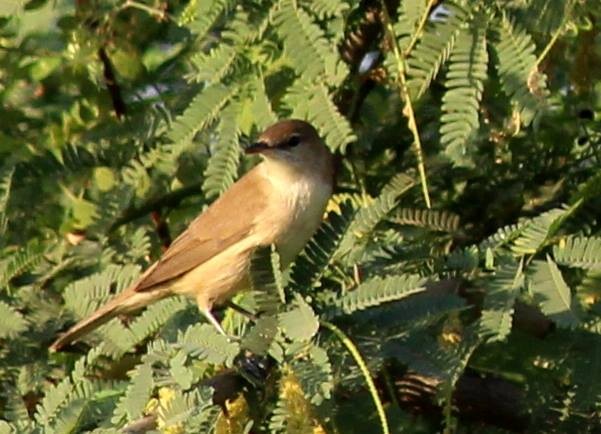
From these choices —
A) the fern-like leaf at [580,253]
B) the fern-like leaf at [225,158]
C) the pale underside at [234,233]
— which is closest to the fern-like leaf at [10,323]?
the pale underside at [234,233]

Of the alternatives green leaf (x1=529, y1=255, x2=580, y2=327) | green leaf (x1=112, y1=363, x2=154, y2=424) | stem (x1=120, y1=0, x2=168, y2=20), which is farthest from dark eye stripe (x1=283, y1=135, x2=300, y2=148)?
green leaf (x1=112, y1=363, x2=154, y2=424)

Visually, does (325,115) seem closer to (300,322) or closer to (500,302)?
(500,302)

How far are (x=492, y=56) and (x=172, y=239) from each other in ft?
4.64

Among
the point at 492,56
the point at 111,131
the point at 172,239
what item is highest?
the point at 492,56

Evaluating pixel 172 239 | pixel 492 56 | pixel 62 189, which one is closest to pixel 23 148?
pixel 62 189

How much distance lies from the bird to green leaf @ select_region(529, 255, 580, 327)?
34.4 inches

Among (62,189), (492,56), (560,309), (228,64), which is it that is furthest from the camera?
(62,189)

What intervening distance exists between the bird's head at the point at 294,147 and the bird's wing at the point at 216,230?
0.11m

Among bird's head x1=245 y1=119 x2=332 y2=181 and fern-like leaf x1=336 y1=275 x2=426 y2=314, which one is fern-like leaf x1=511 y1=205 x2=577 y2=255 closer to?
fern-like leaf x1=336 y1=275 x2=426 y2=314

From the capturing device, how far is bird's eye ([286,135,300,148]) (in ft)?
14.2

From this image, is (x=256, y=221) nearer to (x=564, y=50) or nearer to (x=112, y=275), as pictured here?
(x=112, y=275)

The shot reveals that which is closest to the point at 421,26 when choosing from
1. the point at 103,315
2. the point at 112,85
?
the point at 103,315

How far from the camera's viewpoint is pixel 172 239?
4812 mm

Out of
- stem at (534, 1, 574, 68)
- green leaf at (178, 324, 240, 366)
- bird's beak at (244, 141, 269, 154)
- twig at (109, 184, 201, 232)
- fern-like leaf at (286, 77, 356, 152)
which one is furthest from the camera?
twig at (109, 184, 201, 232)
